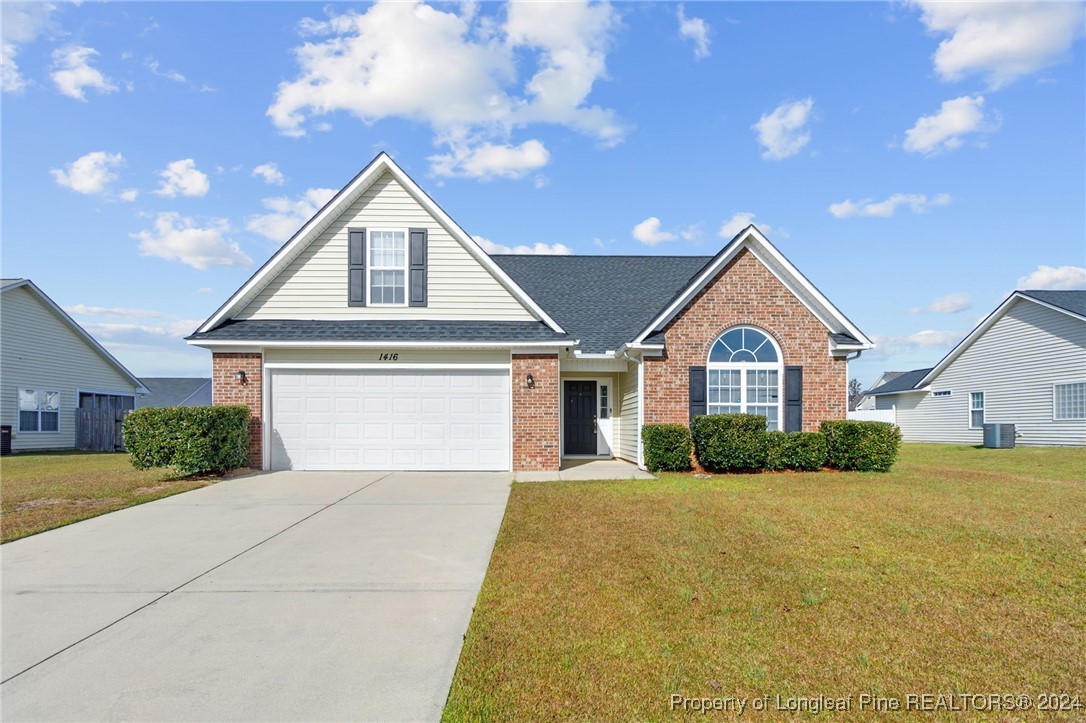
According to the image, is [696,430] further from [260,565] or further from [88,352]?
[88,352]

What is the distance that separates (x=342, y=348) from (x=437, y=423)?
2.79 meters

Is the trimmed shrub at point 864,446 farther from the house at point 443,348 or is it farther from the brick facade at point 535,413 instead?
the brick facade at point 535,413

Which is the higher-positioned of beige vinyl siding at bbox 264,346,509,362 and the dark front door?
beige vinyl siding at bbox 264,346,509,362

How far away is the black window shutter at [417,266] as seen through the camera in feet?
49.1

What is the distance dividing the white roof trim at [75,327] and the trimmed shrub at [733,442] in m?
24.5

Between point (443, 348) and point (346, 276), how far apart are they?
10.2 feet

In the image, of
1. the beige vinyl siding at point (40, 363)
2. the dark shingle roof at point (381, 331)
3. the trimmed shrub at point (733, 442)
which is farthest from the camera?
the beige vinyl siding at point (40, 363)

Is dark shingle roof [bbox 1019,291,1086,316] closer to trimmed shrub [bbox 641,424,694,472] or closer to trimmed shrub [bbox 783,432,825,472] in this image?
trimmed shrub [bbox 783,432,825,472]

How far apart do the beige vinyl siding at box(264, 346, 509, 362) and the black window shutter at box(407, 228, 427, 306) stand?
1357 millimetres

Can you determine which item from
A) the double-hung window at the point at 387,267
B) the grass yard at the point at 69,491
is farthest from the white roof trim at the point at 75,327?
the double-hung window at the point at 387,267

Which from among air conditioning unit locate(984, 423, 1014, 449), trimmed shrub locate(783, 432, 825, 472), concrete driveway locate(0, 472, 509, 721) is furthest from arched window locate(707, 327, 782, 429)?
air conditioning unit locate(984, 423, 1014, 449)

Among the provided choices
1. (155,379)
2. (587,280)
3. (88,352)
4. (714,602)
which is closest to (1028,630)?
(714,602)

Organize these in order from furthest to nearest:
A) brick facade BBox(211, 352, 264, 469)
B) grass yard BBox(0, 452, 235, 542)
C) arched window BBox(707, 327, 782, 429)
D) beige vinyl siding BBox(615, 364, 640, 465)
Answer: beige vinyl siding BBox(615, 364, 640, 465) < arched window BBox(707, 327, 782, 429) < brick facade BBox(211, 352, 264, 469) < grass yard BBox(0, 452, 235, 542)

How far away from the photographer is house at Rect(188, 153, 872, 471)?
14375mm
